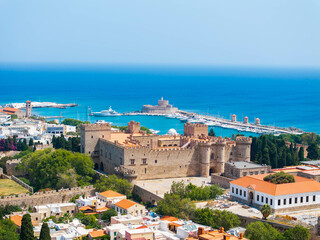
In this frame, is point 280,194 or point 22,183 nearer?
point 280,194

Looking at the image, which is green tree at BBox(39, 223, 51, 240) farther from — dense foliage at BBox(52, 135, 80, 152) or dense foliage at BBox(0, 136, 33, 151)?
dense foliage at BBox(0, 136, 33, 151)

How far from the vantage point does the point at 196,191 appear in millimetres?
47562

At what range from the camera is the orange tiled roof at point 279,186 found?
44156 mm

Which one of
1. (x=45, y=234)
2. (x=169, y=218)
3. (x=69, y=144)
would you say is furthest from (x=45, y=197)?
(x=69, y=144)

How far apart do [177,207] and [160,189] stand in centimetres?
805

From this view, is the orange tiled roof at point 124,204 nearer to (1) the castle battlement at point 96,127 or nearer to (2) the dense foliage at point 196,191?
(2) the dense foliage at point 196,191

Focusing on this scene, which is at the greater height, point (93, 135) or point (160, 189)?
point (93, 135)

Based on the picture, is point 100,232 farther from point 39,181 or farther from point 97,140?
point 97,140

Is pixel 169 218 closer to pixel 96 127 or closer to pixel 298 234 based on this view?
pixel 298 234

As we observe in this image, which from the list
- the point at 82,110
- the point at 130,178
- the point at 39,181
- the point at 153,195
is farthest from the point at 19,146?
the point at 82,110

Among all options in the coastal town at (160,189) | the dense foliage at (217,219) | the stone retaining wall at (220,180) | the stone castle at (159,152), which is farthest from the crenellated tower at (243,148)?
the dense foliage at (217,219)

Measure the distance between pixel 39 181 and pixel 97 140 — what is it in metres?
8.86

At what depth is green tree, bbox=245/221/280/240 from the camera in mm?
36500

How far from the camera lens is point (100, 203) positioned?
44.8 metres
